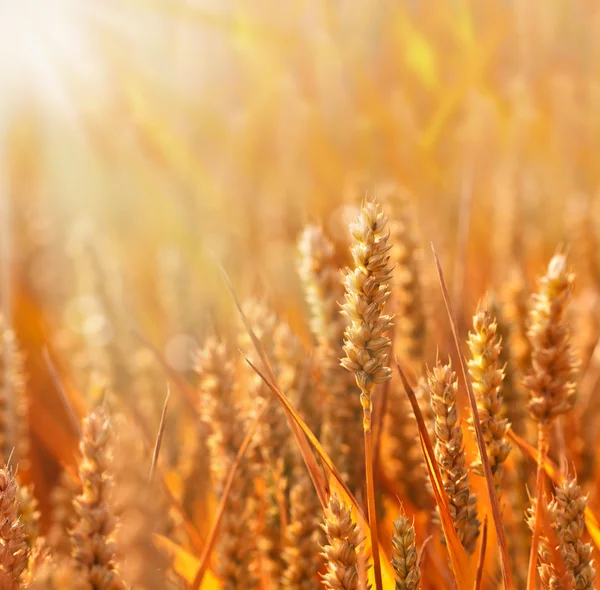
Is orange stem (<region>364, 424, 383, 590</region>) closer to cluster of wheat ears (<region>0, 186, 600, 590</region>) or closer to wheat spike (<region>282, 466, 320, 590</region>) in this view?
cluster of wheat ears (<region>0, 186, 600, 590</region>)

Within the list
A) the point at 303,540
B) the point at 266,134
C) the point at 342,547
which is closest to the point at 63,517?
the point at 303,540

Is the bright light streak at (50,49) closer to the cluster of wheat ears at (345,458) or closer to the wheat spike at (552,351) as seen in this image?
the cluster of wheat ears at (345,458)

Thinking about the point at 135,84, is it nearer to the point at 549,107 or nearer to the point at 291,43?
the point at 291,43

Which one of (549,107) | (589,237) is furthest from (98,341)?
(549,107)

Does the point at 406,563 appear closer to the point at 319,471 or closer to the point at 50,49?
the point at 319,471

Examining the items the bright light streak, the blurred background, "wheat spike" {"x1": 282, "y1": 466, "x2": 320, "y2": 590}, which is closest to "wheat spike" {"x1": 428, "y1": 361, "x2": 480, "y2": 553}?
"wheat spike" {"x1": 282, "y1": 466, "x2": 320, "y2": 590}

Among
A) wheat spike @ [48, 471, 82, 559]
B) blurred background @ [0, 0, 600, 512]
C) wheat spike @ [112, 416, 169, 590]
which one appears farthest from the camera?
blurred background @ [0, 0, 600, 512]

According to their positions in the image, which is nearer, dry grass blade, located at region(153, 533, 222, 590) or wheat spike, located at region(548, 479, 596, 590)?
wheat spike, located at region(548, 479, 596, 590)

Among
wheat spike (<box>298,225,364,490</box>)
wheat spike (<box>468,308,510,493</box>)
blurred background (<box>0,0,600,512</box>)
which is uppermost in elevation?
blurred background (<box>0,0,600,512</box>)
